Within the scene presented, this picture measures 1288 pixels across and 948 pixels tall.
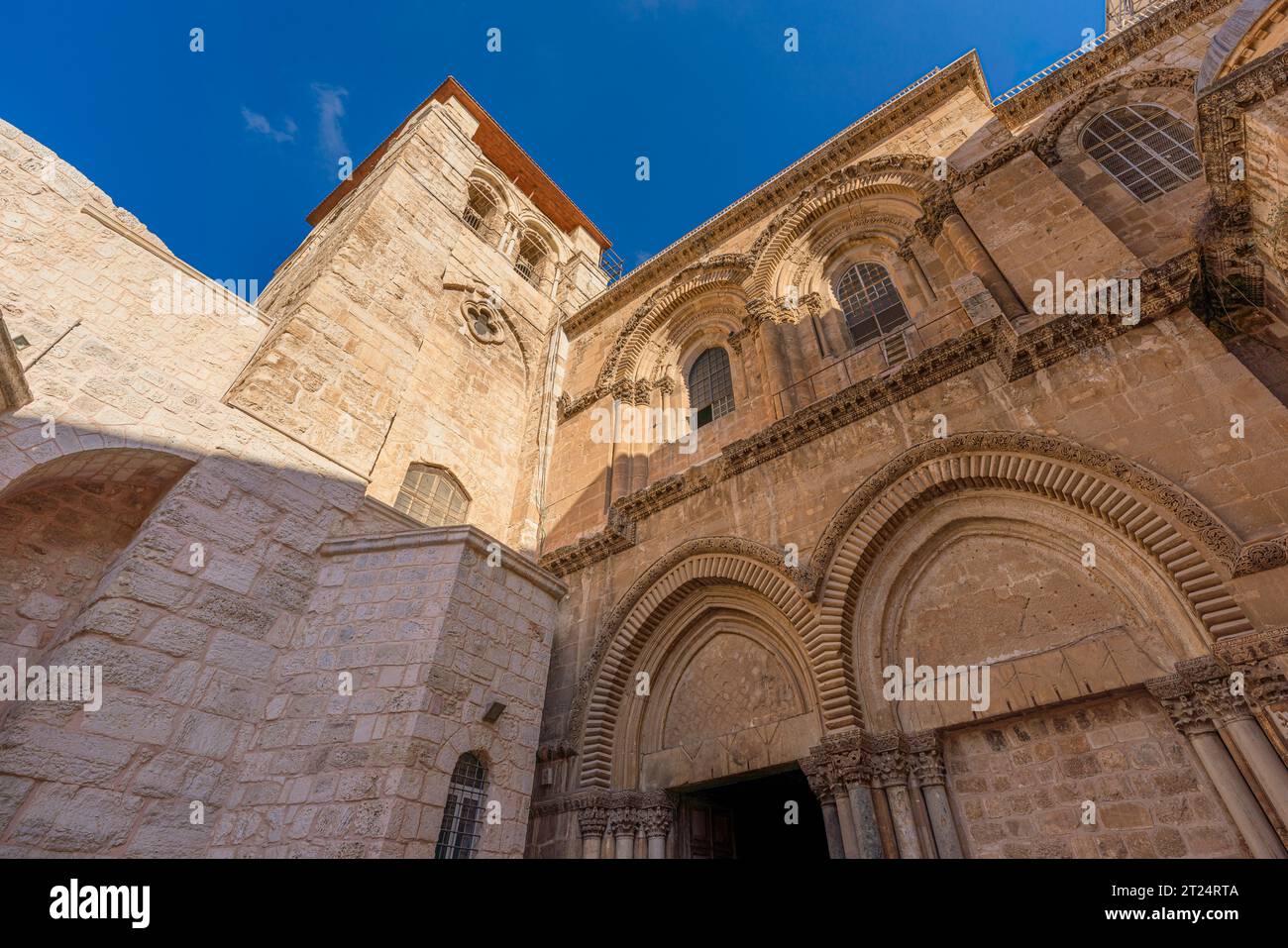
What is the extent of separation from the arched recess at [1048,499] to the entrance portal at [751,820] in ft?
8.07

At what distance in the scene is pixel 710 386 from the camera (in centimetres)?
1145

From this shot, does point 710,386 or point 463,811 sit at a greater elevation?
point 710,386

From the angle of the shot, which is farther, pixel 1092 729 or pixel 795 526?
pixel 795 526

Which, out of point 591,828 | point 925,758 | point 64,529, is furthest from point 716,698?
point 64,529

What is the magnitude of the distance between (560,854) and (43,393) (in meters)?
7.05

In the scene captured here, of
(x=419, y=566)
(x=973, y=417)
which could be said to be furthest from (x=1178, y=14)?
(x=419, y=566)

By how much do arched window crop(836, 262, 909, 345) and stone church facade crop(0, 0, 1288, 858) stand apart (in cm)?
8

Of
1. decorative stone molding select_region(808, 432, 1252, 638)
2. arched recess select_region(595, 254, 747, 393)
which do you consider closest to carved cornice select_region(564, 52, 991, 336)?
arched recess select_region(595, 254, 747, 393)

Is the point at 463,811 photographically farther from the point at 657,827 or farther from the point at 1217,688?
the point at 1217,688

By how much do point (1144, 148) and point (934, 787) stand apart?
9035 millimetres

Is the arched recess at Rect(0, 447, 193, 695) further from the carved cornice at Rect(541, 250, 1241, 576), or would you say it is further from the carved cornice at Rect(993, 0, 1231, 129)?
the carved cornice at Rect(993, 0, 1231, 129)
